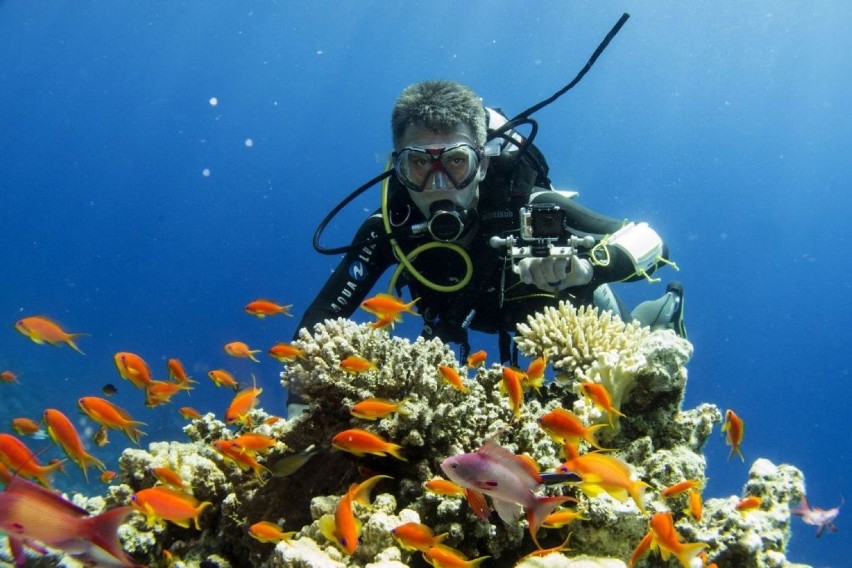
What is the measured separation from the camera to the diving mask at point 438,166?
16.1ft

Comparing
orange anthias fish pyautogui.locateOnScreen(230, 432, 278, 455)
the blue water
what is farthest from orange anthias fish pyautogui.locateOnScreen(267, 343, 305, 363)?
the blue water

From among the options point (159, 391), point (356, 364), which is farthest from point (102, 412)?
point (356, 364)

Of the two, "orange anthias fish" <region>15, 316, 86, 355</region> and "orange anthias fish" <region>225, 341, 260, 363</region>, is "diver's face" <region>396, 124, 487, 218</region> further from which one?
"orange anthias fish" <region>15, 316, 86, 355</region>

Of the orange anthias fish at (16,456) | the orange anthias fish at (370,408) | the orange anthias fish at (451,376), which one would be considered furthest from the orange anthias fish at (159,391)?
the orange anthias fish at (451,376)

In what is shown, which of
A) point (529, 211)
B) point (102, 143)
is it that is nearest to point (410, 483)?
point (529, 211)

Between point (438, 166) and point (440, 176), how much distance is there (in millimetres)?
94

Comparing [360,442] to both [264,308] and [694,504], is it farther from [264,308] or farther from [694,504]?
[264,308]

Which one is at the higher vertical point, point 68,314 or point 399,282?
point 68,314

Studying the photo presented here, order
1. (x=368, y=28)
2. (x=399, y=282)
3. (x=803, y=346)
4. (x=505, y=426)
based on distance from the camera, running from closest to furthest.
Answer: (x=505, y=426) < (x=399, y=282) < (x=803, y=346) < (x=368, y=28)

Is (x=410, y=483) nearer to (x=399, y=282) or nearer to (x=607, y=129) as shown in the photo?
(x=399, y=282)

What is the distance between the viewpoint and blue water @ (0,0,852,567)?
2470 inches

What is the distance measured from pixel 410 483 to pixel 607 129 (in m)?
116

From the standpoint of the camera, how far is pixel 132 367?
12.4 feet

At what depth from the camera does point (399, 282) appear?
18.2ft
